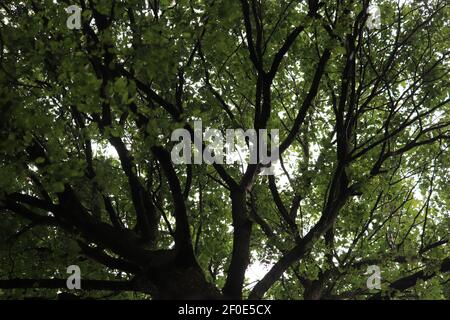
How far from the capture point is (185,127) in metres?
6.88

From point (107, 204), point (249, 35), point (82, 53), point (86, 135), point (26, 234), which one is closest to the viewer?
point (82, 53)

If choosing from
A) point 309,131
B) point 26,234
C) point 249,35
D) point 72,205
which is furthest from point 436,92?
point 26,234

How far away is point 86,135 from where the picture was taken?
21.3ft

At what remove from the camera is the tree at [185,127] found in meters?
6.36

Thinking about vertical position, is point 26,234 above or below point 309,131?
below

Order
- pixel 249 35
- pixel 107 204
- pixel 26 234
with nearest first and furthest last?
pixel 249 35 → pixel 26 234 → pixel 107 204

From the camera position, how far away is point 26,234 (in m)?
7.84

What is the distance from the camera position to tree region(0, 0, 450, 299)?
6.36 m

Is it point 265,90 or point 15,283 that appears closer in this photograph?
point 15,283
